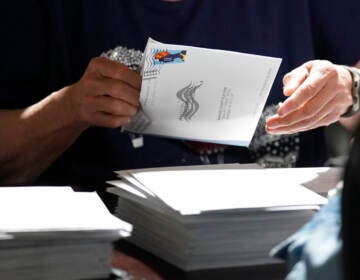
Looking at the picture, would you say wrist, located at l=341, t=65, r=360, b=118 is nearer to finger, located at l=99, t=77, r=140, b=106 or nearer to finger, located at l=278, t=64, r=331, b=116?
finger, located at l=278, t=64, r=331, b=116

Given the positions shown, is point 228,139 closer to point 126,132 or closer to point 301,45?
point 126,132

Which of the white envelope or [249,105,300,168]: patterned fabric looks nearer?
the white envelope

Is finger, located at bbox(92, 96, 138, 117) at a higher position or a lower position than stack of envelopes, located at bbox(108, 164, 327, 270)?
higher

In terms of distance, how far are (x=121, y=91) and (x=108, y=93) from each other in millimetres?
25

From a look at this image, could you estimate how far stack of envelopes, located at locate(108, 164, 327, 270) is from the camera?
0.79 m

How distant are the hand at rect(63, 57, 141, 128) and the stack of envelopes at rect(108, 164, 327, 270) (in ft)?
0.72

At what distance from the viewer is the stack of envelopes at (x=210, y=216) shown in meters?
0.79

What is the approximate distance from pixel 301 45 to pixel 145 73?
20.9 inches

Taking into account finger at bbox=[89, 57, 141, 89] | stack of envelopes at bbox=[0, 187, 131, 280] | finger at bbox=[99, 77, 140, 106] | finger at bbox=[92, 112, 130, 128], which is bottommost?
stack of envelopes at bbox=[0, 187, 131, 280]

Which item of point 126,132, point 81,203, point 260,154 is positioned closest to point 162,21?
point 126,132

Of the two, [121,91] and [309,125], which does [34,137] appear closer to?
[121,91]

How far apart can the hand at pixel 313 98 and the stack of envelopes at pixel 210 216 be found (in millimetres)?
206

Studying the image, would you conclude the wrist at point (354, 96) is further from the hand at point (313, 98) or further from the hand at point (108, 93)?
the hand at point (108, 93)

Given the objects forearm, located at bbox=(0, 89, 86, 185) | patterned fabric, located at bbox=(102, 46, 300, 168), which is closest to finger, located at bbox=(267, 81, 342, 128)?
patterned fabric, located at bbox=(102, 46, 300, 168)
